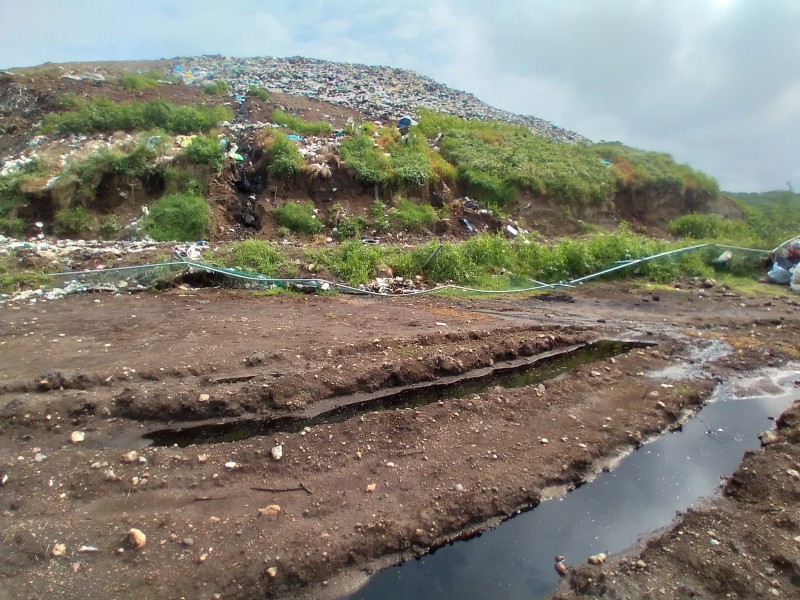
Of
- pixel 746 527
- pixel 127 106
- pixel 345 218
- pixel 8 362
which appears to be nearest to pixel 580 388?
pixel 746 527

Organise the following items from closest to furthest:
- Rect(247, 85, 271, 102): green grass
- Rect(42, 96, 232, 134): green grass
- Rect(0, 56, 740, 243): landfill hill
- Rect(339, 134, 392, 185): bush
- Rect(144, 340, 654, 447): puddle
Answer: Rect(144, 340, 654, 447): puddle < Rect(0, 56, 740, 243): landfill hill < Rect(339, 134, 392, 185): bush < Rect(42, 96, 232, 134): green grass < Rect(247, 85, 271, 102): green grass

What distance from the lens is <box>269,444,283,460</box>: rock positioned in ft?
13.9

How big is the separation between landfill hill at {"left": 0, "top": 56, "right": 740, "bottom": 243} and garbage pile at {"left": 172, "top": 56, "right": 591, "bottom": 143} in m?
0.18

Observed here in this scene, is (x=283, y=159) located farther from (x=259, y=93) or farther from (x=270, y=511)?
(x=270, y=511)

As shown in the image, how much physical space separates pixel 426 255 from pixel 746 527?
670cm

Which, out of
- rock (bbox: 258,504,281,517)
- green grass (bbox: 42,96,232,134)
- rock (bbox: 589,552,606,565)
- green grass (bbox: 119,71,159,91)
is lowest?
rock (bbox: 589,552,606,565)

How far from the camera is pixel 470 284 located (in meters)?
9.58

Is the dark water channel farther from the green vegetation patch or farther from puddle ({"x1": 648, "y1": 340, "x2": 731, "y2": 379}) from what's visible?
the green vegetation patch

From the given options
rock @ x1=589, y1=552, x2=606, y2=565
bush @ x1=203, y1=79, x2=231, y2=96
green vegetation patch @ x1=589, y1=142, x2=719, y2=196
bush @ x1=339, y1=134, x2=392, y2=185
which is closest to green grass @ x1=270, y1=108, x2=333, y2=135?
bush @ x1=339, y1=134, x2=392, y2=185

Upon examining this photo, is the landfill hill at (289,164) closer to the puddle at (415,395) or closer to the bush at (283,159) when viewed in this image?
the bush at (283,159)

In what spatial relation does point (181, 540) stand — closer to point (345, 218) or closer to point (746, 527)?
point (746, 527)

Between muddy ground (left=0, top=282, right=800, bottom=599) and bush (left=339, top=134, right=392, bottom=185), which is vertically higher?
bush (left=339, top=134, right=392, bottom=185)

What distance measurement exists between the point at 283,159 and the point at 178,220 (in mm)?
2670

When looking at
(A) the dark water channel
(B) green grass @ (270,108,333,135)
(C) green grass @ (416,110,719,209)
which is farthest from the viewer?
(C) green grass @ (416,110,719,209)
